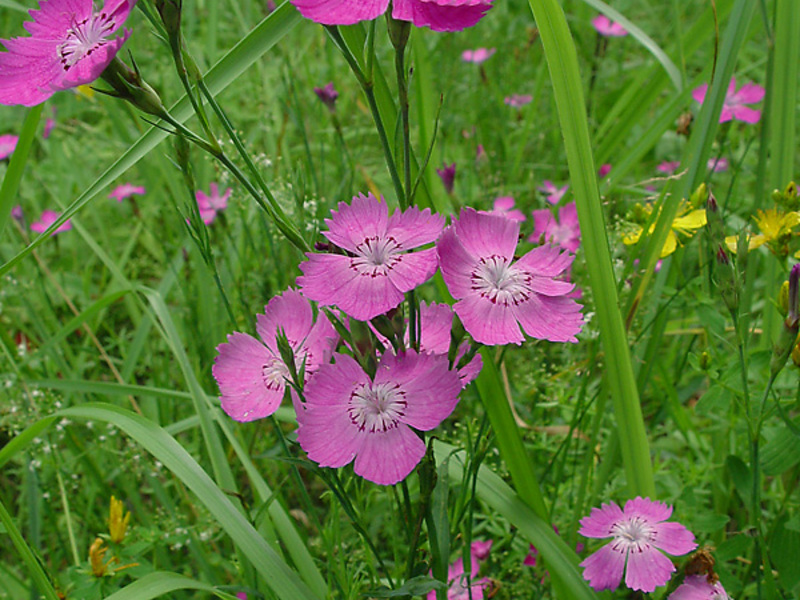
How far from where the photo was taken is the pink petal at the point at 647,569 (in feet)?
2.43

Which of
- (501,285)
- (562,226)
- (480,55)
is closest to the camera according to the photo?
(501,285)

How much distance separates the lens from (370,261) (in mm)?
594

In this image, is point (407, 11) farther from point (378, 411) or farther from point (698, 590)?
point (698, 590)

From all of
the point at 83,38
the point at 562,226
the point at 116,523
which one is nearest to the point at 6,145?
the point at 116,523

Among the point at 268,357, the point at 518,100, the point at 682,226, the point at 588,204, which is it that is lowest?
the point at 268,357

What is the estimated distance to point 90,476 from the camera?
4.12 feet

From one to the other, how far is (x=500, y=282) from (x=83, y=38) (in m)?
0.38

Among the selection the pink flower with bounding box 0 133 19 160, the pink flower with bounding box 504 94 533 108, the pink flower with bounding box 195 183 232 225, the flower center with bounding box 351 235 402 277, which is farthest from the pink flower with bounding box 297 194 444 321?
the pink flower with bounding box 504 94 533 108

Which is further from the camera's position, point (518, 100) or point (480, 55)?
point (480, 55)

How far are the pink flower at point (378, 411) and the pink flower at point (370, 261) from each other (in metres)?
0.06

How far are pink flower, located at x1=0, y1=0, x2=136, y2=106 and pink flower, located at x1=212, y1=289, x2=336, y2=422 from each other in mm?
262

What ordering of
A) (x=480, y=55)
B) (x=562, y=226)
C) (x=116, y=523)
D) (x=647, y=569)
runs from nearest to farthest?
(x=647, y=569)
(x=116, y=523)
(x=562, y=226)
(x=480, y=55)

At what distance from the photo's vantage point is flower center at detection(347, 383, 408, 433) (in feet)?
1.93

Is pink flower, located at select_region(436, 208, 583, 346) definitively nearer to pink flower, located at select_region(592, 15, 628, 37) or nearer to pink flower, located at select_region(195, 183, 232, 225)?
pink flower, located at select_region(195, 183, 232, 225)
